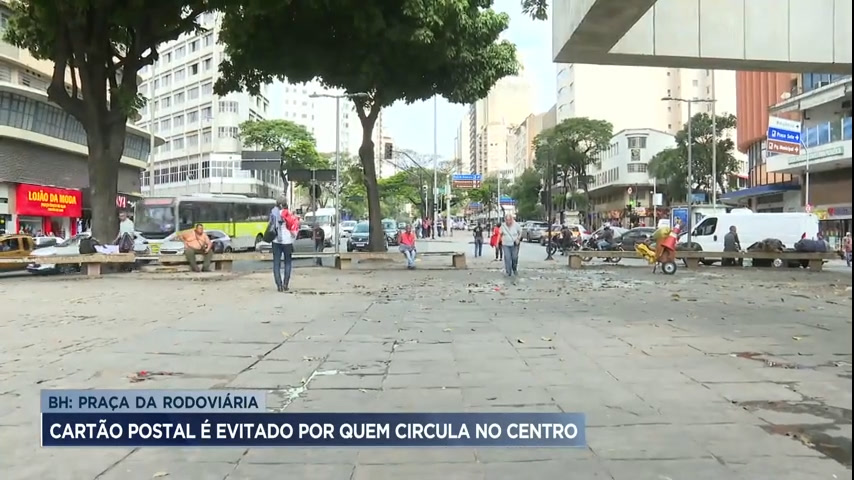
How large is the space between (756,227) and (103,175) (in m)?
22.3

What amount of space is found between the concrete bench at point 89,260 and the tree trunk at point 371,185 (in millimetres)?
8339

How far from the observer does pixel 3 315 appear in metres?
10.2

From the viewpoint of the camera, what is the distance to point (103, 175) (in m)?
18.7

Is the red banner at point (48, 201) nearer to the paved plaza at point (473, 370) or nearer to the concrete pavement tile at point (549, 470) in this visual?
the paved plaza at point (473, 370)

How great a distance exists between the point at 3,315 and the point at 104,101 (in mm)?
10146

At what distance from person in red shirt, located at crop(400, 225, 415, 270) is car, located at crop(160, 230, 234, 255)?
8.65 metres

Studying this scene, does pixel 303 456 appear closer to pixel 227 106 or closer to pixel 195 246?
pixel 195 246

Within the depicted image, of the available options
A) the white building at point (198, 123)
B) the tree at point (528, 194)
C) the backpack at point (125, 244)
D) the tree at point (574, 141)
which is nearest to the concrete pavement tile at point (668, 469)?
the backpack at point (125, 244)

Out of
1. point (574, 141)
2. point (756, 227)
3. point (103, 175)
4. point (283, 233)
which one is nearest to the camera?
point (283, 233)

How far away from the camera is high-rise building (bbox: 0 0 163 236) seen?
34344 millimetres

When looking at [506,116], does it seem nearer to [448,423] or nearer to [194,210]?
[194,210]

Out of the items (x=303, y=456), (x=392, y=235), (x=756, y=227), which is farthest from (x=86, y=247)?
(x=392, y=235)

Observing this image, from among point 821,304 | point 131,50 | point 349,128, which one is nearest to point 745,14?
point 821,304

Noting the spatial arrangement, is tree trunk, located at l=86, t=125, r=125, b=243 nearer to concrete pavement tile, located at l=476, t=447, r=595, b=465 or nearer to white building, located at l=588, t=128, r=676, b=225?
concrete pavement tile, located at l=476, t=447, r=595, b=465
